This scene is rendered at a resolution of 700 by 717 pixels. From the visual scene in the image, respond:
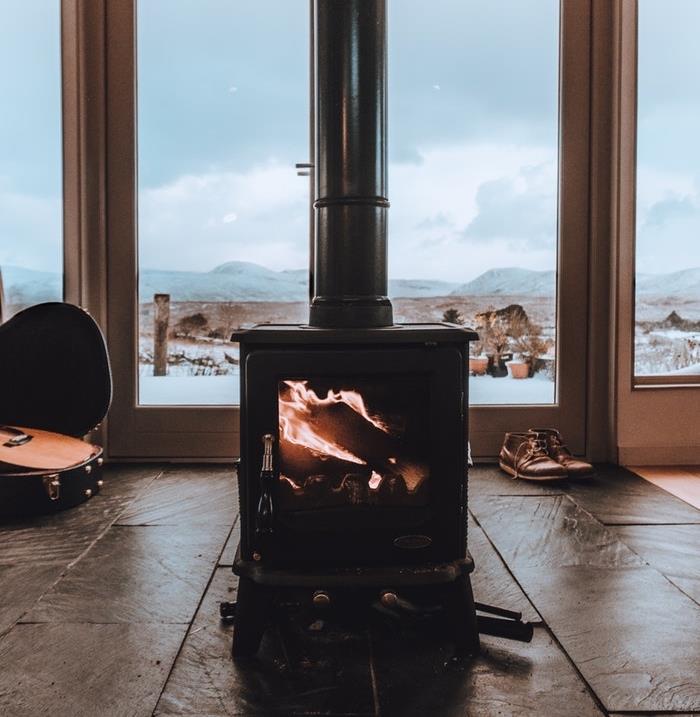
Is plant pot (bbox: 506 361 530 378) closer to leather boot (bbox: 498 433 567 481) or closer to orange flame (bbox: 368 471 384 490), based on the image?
leather boot (bbox: 498 433 567 481)

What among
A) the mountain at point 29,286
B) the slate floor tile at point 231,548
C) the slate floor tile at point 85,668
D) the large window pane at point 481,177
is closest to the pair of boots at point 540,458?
the large window pane at point 481,177

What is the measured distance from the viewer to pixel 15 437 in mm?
2523

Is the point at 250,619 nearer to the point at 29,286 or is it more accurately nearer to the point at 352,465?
the point at 352,465

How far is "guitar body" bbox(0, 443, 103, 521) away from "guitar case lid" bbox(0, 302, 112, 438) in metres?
0.36

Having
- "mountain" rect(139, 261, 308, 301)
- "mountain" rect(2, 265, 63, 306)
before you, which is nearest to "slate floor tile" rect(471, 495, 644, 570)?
"mountain" rect(139, 261, 308, 301)

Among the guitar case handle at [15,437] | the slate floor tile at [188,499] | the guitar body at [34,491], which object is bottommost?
the slate floor tile at [188,499]

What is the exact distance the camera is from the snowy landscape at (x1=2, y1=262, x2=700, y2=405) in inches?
122

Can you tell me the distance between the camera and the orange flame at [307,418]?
1.54 metres

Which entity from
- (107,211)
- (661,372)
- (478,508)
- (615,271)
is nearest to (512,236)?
(615,271)

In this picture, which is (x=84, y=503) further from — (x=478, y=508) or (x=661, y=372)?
(x=661, y=372)

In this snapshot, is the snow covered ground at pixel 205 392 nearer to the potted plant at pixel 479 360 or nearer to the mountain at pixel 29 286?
the potted plant at pixel 479 360

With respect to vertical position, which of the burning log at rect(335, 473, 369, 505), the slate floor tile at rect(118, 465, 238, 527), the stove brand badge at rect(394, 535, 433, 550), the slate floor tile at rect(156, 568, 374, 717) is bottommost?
the slate floor tile at rect(156, 568, 374, 717)

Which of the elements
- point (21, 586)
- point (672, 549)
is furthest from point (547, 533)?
point (21, 586)

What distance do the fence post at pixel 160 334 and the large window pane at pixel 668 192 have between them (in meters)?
1.81
